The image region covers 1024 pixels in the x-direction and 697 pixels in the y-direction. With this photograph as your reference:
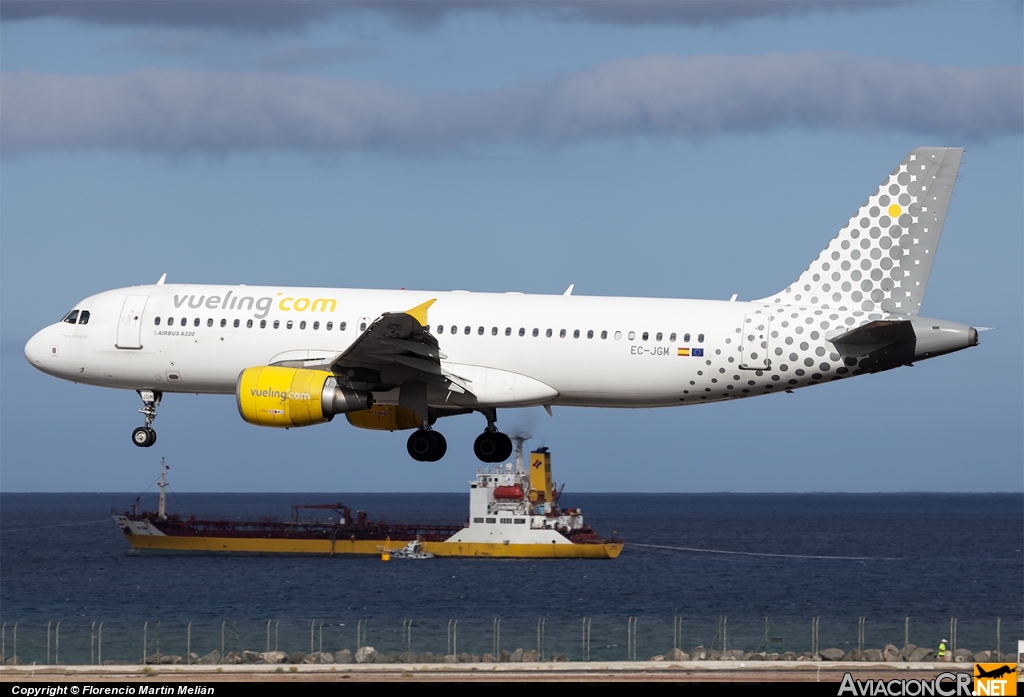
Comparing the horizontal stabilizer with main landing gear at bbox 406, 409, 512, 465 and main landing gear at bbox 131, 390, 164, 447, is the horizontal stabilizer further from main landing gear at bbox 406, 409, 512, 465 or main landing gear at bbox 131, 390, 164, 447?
main landing gear at bbox 131, 390, 164, 447

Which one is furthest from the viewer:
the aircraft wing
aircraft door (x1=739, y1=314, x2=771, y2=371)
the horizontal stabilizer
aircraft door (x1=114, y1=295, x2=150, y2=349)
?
aircraft door (x1=114, y1=295, x2=150, y2=349)

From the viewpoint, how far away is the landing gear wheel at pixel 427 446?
41.5 metres

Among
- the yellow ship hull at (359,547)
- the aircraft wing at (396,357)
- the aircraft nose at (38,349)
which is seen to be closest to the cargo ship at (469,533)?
the yellow ship hull at (359,547)

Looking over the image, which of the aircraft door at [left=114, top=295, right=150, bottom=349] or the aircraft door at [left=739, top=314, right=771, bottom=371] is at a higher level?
the aircraft door at [left=114, top=295, right=150, bottom=349]

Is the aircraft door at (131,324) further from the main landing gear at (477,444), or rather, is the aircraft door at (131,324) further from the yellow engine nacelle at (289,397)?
the main landing gear at (477,444)

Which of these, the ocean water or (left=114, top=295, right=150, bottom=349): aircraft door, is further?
the ocean water

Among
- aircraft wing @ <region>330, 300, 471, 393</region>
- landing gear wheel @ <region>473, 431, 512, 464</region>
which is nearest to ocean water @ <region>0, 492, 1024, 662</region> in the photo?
landing gear wheel @ <region>473, 431, 512, 464</region>

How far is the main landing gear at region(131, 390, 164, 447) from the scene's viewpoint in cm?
4334

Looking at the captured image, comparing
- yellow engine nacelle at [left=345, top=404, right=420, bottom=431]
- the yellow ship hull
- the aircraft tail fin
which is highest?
the aircraft tail fin

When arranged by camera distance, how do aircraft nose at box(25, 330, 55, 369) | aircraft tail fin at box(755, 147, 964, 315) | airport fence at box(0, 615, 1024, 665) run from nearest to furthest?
aircraft tail fin at box(755, 147, 964, 315), aircraft nose at box(25, 330, 55, 369), airport fence at box(0, 615, 1024, 665)

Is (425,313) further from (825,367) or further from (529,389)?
(825,367)

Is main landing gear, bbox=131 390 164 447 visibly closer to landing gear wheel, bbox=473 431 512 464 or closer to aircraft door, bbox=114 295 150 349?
aircraft door, bbox=114 295 150 349

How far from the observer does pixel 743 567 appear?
187 meters

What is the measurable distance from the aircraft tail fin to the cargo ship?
356 ft
